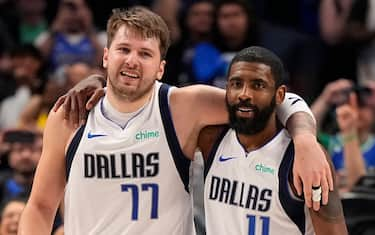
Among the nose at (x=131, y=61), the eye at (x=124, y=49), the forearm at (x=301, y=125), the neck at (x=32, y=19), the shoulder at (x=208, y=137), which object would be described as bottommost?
the shoulder at (x=208, y=137)

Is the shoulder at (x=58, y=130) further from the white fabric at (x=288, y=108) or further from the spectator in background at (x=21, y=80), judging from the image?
the spectator in background at (x=21, y=80)

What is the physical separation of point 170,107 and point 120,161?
33 cm

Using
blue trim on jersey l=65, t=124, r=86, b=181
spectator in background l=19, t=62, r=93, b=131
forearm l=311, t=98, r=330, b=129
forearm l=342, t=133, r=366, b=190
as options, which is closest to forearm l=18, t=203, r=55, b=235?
blue trim on jersey l=65, t=124, r=86, b=181

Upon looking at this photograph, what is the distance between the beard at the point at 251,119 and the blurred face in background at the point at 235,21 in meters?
3.52

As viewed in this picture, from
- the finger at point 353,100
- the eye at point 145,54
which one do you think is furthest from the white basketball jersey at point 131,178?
the finger at point 353,100

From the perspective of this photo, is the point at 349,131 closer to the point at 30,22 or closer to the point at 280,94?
the point at 280,94

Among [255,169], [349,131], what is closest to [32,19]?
[349,131]

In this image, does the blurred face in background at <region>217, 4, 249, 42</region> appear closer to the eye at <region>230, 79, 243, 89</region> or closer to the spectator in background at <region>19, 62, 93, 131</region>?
the spectator in background at <region>19, 62, 93, 131</region>

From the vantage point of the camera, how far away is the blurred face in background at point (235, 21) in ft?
26.5

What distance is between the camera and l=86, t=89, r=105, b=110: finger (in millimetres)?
4832

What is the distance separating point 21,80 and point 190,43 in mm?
1393

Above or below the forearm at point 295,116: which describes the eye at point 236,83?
above

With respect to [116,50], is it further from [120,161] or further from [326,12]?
[326,12]

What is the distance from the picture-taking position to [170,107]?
4785 millimetres
